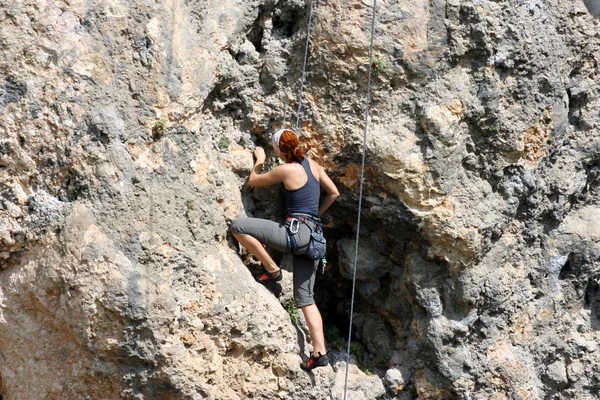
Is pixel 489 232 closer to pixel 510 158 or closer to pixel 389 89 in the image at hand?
pixel 510 158

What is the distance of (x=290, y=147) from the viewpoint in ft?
19.2

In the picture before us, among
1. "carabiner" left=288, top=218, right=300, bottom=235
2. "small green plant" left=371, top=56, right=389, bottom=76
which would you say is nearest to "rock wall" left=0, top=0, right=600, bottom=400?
"small green plant" left=371, top=56, right=389, bottom=76

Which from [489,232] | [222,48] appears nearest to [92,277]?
[222,48]

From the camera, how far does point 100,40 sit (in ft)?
17.9

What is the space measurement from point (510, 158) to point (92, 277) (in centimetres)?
357

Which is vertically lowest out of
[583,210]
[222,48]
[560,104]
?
[583,210]

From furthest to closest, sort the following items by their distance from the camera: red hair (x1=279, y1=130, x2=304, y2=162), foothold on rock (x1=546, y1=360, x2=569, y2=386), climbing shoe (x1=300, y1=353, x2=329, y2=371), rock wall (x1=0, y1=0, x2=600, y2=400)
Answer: foothold on rock (x1=546, y1=360, x2=569, y2=386) → climbing shoe (x1=300, y1=353, x2=329, y2=371) → red hair (x1=279, y1=130, x2=304, y2=162) → rock wall (x1=0, y1=0, x2=600, y2=400)

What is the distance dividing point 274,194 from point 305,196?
514 millimetres

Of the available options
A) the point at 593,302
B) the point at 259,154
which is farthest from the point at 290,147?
the point at 593,302

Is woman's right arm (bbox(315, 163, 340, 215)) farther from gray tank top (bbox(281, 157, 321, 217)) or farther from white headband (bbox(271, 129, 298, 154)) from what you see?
white headband (bbox(271, 129, 298, 154))

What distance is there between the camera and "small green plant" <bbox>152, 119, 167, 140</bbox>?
18.2ft

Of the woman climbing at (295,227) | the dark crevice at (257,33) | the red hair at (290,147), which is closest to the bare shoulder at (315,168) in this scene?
the woman climbing at (295,227)

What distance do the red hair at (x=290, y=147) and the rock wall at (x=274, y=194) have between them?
0.42m

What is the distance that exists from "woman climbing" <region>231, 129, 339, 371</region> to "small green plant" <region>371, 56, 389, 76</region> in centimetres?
89
